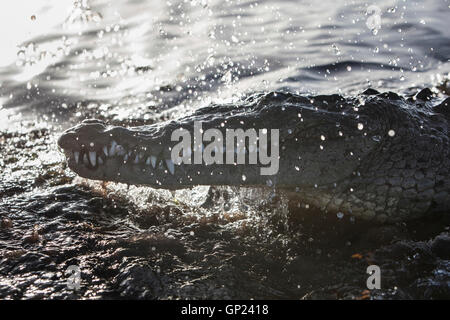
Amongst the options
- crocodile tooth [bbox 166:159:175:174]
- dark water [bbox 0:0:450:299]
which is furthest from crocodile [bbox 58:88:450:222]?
dark water [bbox 0:0:450:299]

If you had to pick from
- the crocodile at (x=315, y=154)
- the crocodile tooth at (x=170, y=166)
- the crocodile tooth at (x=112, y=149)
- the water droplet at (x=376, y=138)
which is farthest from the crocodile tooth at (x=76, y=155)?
the water droplet at (x=376, y=138)

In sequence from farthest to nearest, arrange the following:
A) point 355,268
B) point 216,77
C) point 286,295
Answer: point 216,77
point 355,268
point 286,295

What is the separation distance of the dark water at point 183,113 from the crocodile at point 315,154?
0.23 m

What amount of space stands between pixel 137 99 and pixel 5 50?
4.02 m

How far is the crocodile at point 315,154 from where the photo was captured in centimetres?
338

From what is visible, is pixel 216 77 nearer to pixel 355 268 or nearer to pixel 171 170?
pixel 171 170

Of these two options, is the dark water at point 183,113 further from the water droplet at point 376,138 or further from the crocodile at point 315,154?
the water droplet at point 376,138

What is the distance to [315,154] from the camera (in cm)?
346

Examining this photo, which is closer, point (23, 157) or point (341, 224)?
point (341, 224)

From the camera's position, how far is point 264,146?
3402mm

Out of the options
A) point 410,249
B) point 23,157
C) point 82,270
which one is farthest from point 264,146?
point 23,157

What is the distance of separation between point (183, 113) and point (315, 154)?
2.75 metres

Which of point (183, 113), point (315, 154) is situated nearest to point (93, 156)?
point (315, 154)
